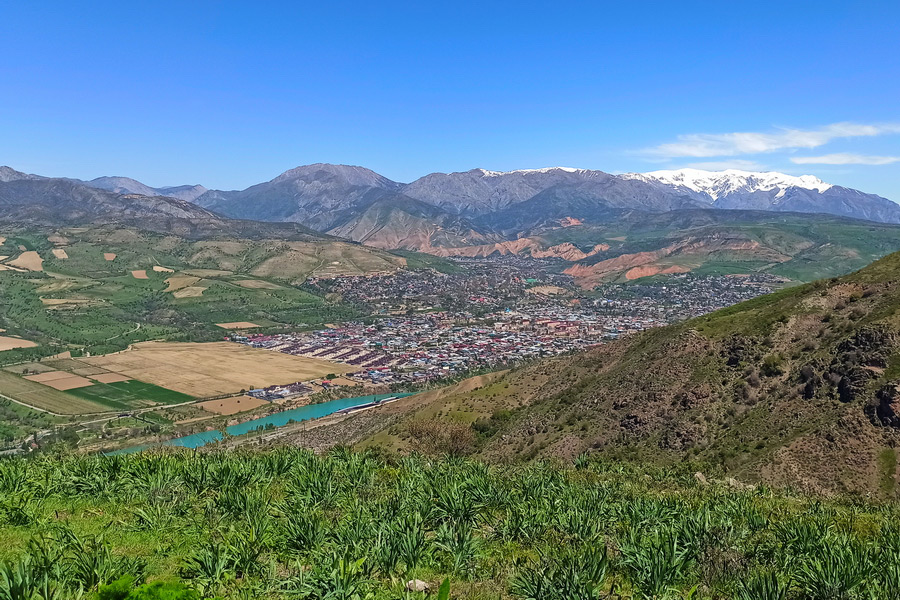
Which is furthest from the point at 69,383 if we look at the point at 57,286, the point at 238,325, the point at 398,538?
the point at 398,538

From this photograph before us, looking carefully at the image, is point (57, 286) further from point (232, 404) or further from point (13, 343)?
point (232, 404)

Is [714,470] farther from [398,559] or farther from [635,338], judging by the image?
[635,338]

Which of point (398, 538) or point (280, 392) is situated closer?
point (398, 538)

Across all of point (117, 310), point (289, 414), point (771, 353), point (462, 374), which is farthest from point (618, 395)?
point (117, 310)

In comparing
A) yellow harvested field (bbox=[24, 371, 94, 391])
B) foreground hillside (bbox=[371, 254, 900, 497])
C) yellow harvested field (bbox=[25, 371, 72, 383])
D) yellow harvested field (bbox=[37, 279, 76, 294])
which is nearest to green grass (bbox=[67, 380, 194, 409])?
yellow harvested field (bbox=[24, 371, 94, 391])

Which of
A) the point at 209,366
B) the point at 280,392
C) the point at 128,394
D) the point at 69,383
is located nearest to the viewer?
the point at 128,394

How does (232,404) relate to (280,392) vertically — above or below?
below

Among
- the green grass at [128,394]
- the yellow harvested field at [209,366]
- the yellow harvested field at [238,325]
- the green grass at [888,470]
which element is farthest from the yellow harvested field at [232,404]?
the green grass at [888,470]

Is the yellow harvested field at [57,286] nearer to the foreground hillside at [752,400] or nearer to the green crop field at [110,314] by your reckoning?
the green crop field at [110,314]
